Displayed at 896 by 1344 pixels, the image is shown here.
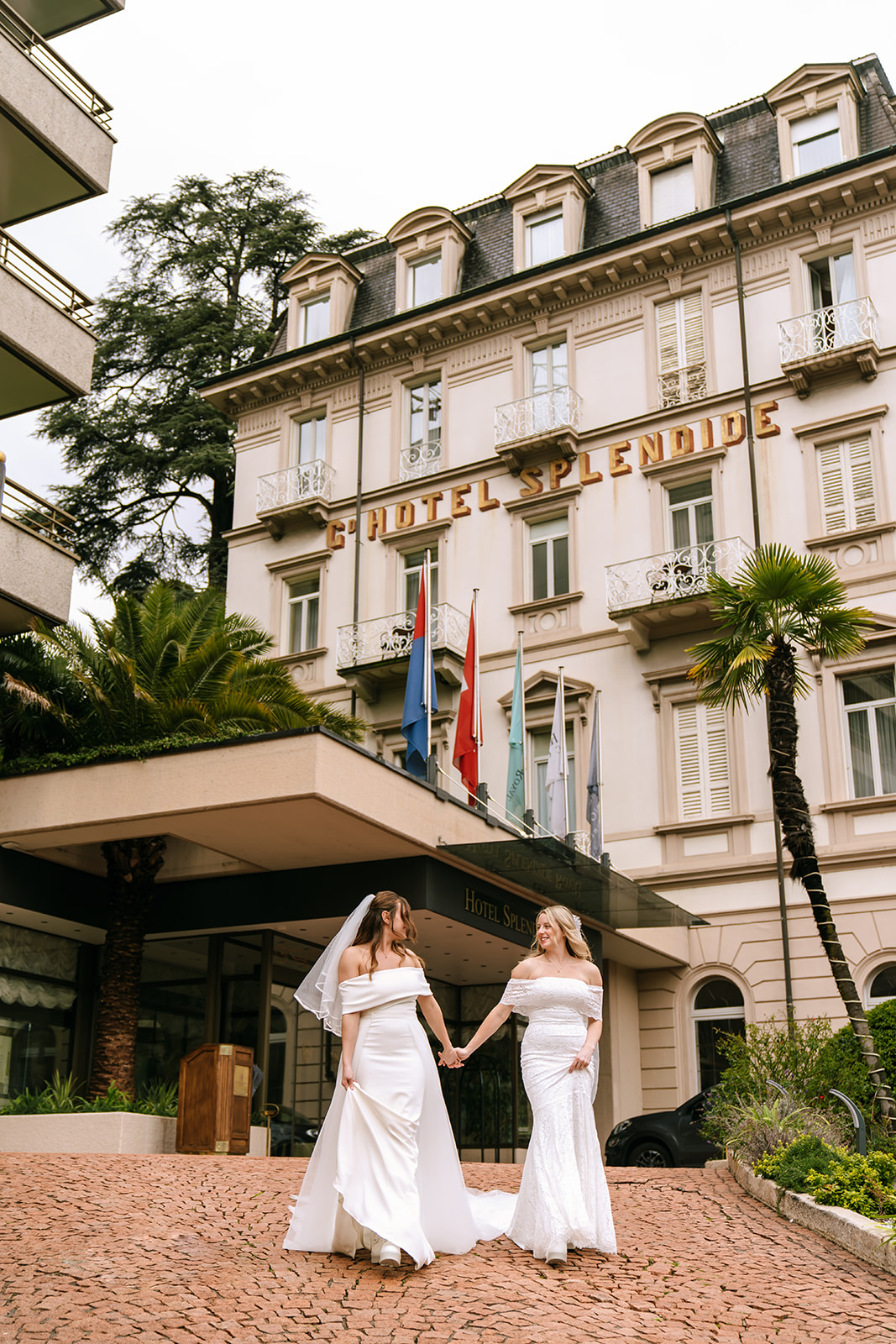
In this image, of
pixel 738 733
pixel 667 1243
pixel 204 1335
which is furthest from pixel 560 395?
pixel 204 1335

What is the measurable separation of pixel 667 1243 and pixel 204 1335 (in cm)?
397

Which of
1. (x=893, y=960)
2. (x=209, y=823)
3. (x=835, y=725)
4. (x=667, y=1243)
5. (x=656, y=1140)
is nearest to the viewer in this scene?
(x=667, y=1243)

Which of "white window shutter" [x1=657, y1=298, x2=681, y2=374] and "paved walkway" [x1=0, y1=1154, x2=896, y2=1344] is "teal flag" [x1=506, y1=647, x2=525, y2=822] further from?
"paved walkway" [x1=0, y1=1154, x2=896, y2=1344]

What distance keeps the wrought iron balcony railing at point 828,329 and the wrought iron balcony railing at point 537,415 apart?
423 cm

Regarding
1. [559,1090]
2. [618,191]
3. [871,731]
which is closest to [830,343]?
[618,191]

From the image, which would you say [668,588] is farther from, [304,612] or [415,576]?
[304,612]

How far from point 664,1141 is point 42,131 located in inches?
632

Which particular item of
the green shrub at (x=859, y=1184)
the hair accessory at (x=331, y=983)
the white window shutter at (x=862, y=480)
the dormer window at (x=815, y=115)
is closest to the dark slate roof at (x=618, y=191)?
the dormer window at (x=815, y=115)

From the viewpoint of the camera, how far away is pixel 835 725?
73.4 ft

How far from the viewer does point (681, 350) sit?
2623 centimetres

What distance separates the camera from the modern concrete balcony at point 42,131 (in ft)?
59.6

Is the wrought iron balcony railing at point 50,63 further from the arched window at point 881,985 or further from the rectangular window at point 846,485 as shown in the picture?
the arched window at point 881,985

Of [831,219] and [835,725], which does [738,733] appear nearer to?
[835,725]

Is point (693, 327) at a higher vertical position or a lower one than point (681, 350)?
higher
